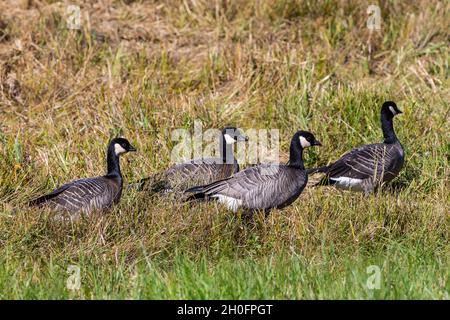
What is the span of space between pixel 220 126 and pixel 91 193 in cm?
238

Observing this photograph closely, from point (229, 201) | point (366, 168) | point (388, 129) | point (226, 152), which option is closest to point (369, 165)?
point (366, 168)

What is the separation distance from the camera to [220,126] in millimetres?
10227

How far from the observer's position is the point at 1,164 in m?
8.92

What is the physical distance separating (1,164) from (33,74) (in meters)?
2.69

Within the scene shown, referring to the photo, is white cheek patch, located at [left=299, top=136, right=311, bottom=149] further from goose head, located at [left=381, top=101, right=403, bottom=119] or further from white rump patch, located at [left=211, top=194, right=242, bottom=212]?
goose head, located at [left=381, top=101, right=403, bottom=119]

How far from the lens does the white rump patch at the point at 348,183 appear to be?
30.3 ft

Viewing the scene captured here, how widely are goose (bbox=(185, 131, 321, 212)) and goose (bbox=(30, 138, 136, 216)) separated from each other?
Result: 0.73 m

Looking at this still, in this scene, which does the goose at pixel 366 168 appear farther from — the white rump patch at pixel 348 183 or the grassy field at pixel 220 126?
the grassy field at pixel 220 126

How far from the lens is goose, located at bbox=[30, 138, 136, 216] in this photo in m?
8.00
